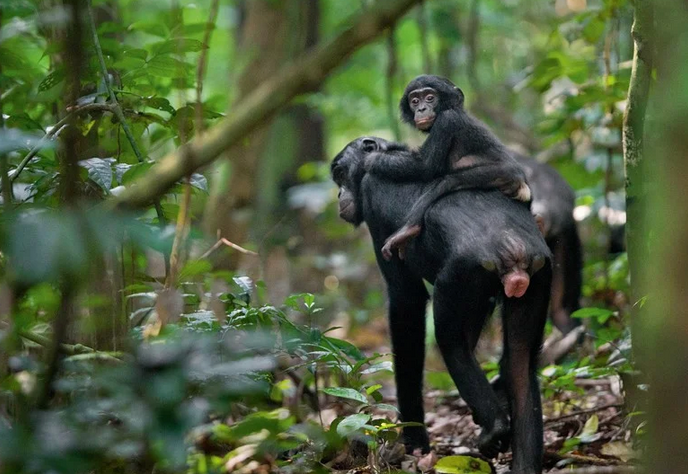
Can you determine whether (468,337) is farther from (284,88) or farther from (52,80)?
(284,88)

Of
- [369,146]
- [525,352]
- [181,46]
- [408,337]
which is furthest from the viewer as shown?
[369,146]

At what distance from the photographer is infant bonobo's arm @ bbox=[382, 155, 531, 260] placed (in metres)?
4.26

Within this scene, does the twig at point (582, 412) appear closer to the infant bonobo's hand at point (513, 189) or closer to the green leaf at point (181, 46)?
the infant bonobo's hand at point (513, 189)

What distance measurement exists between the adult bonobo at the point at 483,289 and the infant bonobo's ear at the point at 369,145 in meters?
0.39

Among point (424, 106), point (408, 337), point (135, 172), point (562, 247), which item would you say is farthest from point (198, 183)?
point (562, 247)

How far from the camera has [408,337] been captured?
4.74 meters

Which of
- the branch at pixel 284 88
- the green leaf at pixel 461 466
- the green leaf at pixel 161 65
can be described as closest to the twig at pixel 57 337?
the branch at pixel 284 88

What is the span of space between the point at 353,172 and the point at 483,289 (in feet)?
3.90

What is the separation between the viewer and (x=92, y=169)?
10.8 feet

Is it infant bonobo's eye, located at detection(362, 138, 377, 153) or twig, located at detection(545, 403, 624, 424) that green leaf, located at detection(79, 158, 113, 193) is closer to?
infant bonobo's eye, located at detection(362, 138, 377, 153)

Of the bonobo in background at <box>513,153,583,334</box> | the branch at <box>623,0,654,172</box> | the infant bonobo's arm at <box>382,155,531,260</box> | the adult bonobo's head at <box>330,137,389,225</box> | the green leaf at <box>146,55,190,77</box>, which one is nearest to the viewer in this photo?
the branch at <box>623,0,654,172</box>

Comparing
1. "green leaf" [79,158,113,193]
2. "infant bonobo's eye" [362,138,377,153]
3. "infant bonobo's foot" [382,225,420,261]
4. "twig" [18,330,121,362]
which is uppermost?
"infant bonobo's eye" [362,138,377,153]

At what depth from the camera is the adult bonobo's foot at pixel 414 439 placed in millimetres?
4520

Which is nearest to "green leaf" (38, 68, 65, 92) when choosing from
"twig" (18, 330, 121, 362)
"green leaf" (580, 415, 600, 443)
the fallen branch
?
"twig" (18, 330, 121, 362)
